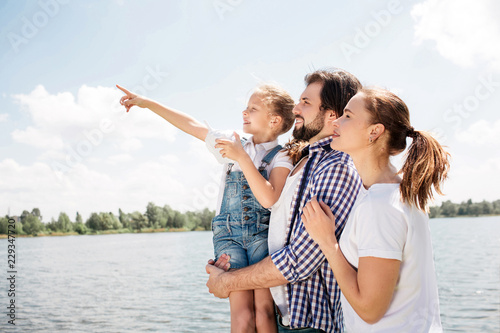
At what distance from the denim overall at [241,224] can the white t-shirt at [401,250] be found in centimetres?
89

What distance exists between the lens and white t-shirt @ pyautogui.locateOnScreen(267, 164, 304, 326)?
2.46 m

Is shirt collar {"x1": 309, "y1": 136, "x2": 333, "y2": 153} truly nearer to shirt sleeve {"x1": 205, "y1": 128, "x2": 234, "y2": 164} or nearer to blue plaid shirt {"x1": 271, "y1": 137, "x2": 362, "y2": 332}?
blue plaid shirt {"x1": 271, "y1": 137, "x2": 362, "y2": 332}

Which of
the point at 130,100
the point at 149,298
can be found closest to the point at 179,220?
the point at 149,298

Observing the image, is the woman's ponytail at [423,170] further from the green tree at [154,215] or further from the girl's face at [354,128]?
the green tree at [154,215]

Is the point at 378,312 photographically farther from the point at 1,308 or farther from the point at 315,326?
the point at 1,308

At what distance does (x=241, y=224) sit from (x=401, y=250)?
1143 mm

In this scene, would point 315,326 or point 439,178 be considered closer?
point 439,178

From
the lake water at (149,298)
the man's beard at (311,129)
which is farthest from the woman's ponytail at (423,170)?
the lake water at (149,298)

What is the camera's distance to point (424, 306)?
6.09 feet

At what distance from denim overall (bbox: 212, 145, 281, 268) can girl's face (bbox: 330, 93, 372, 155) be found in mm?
802

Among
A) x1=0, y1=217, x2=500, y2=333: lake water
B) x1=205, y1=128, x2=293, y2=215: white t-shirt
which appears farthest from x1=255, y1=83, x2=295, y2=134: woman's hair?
x1=0, y1=217, x2=500, y2=333: lake water

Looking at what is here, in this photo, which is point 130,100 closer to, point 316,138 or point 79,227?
point 316,138

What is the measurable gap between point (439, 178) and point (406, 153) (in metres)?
0.17

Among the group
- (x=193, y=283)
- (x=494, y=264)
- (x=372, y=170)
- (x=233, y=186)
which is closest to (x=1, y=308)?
(x=193, y=283)
